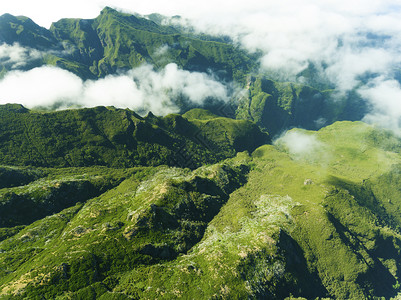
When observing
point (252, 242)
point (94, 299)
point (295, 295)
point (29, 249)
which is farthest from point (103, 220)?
point (295, 295)

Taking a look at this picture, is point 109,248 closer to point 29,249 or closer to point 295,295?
point 29,249

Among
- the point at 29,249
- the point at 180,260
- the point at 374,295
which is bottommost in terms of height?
the point at 374,295

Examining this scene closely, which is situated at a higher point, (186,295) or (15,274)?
(15,274)

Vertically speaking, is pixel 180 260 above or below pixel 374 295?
above

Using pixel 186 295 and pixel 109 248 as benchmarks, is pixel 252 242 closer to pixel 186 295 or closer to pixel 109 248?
pixel 186 295

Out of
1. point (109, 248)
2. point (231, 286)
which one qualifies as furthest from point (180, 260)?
point (109, 248)

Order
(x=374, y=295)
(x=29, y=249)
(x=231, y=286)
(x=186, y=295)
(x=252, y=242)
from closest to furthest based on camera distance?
1. (x=186, y=295)
2. (x=231, y=286)
3. (x=29, y=249)
4. (x=252, y=242)
5. (x=374, y=295)

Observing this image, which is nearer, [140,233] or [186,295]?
[186,295]

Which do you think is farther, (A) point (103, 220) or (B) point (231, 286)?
(A) point (103, 220)

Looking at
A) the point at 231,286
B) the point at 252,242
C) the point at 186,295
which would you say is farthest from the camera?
the point at 252,242
